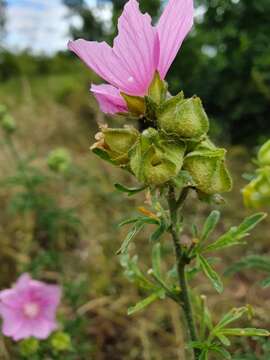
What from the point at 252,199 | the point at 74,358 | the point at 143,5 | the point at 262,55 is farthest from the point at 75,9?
the point at 252,199

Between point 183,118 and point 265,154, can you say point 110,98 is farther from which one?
point 265,154

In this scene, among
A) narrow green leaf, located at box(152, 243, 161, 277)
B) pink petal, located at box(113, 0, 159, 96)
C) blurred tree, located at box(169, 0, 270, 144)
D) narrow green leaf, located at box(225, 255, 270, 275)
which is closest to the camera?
pink petal, located at box(113, 0, 159, 96)

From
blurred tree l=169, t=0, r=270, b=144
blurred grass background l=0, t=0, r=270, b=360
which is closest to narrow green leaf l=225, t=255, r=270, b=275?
blurred grass background l=0, t=0, r=270, b=360

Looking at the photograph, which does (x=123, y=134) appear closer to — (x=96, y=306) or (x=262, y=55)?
(x=96, y=306)

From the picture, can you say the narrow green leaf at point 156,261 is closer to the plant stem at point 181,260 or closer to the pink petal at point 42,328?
the plant stem at point 181,260

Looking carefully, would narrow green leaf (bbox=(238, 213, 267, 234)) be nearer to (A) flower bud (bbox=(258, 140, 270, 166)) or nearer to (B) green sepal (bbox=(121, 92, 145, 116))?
(A) flower bud (bbox=(258, 140, 270, 166))

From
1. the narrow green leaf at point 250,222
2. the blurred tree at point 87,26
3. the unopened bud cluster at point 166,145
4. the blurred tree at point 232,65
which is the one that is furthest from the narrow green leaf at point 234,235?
the blurred tree at point 87,26
